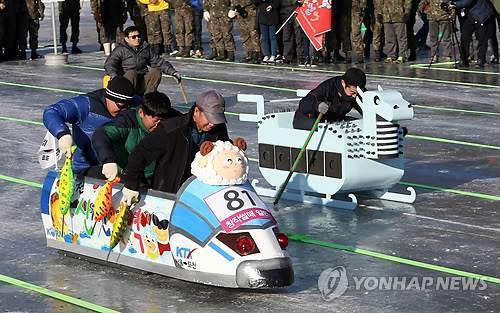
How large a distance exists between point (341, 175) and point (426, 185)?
185 centimetres

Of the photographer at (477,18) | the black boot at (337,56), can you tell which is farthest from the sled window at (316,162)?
the black boot at (337,56)

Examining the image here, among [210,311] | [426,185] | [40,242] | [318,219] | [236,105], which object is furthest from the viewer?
[236,105]

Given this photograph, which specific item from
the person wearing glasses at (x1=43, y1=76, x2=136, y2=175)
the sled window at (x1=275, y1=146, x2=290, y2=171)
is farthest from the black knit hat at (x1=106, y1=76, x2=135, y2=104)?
the sled window at (x1=275, y1=146, x2=290, y2=171)

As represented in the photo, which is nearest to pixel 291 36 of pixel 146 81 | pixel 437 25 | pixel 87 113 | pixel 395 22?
pixel 395 22

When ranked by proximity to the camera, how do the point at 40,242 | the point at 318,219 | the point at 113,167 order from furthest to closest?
1. the point at 318,219
2. the point at 40,242
3. the point at 113,167

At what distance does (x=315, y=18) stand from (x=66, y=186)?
15266mm

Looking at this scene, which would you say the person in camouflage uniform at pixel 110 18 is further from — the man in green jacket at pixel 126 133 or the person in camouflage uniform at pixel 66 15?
the man in green jacket at pixel 126 133

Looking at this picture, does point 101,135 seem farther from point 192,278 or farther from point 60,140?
point 192,278

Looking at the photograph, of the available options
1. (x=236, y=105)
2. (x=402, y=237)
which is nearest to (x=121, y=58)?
(x=236, y=105)

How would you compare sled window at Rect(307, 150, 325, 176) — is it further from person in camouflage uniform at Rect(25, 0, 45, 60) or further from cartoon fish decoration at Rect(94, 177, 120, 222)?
person in camouflage uniform at Rect(25, 0, 45, 60)

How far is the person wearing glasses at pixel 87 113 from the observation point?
11.4 m

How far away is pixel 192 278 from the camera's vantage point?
10.1m

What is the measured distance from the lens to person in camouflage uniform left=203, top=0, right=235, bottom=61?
27688mm

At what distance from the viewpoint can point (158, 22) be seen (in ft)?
96.8
